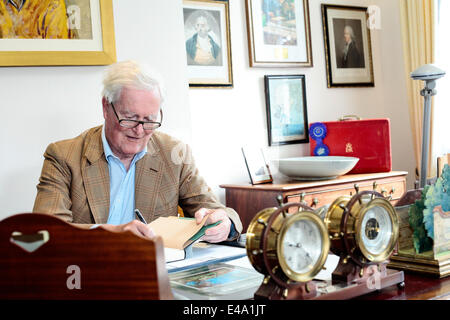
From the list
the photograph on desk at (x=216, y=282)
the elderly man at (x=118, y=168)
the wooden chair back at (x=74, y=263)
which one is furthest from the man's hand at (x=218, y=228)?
the wooden chair back at (x=74, y=263)

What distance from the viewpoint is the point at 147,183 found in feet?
7.88

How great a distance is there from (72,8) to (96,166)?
0.90 meters

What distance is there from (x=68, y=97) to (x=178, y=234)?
118 centimetres

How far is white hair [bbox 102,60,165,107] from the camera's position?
2248 mm

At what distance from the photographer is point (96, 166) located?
7.61 ft

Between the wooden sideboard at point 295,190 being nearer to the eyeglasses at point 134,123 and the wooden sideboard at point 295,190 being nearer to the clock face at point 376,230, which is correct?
the eyeglasses at point 134,123

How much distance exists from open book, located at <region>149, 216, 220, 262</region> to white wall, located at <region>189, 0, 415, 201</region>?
180cm

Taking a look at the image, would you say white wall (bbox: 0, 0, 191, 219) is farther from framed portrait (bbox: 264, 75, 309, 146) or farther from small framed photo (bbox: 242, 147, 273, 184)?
framed portrait (bbox: 264, 75, 309, 146)

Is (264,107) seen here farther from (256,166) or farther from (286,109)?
(256,166)

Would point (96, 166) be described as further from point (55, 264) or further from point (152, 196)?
point (55, 264)

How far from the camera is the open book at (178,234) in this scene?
5.88ft

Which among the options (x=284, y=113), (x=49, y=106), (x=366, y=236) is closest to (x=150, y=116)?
(x=49, y=106)

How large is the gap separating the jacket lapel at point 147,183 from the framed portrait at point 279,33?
180 centimetres

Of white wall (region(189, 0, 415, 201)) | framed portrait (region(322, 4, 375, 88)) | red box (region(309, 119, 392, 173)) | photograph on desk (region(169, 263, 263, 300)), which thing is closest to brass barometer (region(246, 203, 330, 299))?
photograph on desk (region(169, 263, 263, 300))
